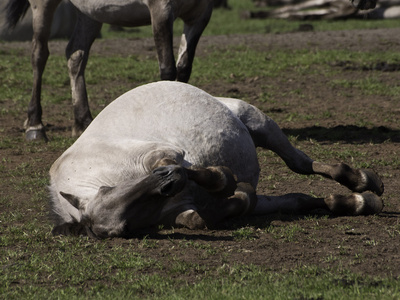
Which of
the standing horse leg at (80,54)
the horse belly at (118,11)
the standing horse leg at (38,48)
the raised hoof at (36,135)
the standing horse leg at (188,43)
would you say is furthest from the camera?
the standing horse leg at (80,54)

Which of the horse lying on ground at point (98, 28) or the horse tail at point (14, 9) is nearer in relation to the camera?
the horse lying on ground at point (98, 28)

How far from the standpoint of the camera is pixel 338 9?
18562mm

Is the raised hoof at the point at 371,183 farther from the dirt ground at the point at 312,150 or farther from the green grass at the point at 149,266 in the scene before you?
the green grass at the point at 149,266

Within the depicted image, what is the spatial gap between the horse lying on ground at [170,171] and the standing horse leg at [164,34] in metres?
2.48

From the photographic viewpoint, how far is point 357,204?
4777mm

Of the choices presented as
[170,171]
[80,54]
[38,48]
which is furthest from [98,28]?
[170,171]

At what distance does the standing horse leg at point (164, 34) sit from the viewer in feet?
24.5

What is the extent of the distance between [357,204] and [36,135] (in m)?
4.30

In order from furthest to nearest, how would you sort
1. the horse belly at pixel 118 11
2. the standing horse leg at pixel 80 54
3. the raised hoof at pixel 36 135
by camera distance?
the standing horse leg at pixel 80 54
the raised hoof at pixel 36 135
the horse belly at pixel 118 11

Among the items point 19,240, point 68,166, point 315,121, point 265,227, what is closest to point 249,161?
point 265,227

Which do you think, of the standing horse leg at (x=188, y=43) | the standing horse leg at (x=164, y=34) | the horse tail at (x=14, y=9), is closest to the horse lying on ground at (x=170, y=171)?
the standing horse leg at (x=164, y=34)

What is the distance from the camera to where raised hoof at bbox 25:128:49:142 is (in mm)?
8102

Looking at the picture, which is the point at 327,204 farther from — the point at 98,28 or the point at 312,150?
the point at 98,28

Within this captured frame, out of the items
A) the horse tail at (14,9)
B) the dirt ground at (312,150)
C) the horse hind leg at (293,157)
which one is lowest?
the dirt ground at (312,150)
